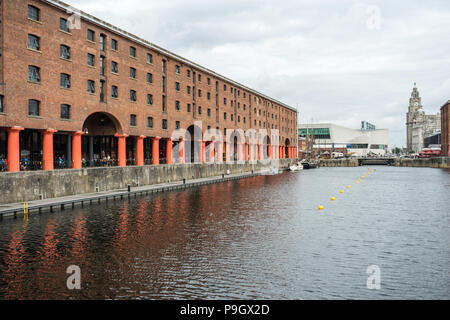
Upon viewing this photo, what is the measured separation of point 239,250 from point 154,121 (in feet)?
126

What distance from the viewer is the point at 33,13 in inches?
1414

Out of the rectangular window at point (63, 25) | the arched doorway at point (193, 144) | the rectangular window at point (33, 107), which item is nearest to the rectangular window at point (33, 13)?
the rectangular window at point (63, 25)

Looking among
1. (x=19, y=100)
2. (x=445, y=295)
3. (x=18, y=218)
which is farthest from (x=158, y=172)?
(x=445, y=295)

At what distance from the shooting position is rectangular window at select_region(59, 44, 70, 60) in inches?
1542

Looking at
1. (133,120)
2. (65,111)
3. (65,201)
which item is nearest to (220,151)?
(133,120)

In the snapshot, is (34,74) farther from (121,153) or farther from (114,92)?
(121,153)

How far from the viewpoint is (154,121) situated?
54844mm

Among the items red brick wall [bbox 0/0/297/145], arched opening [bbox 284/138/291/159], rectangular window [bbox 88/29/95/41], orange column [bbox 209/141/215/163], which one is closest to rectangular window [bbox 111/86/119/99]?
red brick wall [bbox 0/0/297/145]

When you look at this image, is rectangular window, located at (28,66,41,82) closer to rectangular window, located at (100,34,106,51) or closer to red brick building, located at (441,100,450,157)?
rectangular window, located at (100,34,106,51)

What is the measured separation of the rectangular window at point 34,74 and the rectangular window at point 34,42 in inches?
73.4

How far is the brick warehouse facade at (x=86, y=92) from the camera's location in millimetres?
34156

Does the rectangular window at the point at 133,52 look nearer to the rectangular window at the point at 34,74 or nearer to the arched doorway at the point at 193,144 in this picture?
the rectangular window at the point at 34,74

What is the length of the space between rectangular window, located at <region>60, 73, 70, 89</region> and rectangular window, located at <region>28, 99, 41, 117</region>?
150 inches
